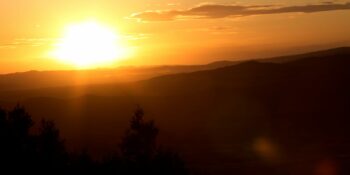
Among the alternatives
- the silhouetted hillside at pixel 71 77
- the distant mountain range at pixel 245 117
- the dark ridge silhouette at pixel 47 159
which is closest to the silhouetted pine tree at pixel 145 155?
the dark ridge silhouette at pixel 47 159

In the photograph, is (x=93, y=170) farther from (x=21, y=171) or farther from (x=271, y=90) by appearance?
(x=271, y=90)

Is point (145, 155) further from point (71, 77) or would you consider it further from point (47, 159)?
point (71, 77)

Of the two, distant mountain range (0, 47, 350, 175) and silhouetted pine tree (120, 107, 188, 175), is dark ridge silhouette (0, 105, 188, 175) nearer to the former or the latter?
silhouetted pine tree (120, 107, 188, 175)

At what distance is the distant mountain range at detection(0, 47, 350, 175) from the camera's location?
4847cm

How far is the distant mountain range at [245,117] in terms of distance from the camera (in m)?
48.5

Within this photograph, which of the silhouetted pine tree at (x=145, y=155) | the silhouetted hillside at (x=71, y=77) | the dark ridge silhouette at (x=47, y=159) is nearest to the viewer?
the dark ridge silhouette at (x=47, y=159)

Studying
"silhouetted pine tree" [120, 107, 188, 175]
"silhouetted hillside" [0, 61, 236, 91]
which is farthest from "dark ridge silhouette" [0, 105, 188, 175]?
"silhouetted hillside" [0, 61, 236, 91]

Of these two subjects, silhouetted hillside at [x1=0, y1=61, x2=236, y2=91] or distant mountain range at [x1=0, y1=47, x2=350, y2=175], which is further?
silhouetted hillside at [x1=0, y1=61, x2=236, y2=91]

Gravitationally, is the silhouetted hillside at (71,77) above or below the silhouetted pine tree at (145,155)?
above

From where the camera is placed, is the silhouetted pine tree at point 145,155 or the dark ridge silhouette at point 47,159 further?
the silhouetted pine tree at point 145,155

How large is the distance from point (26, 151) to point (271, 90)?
72.4 meters

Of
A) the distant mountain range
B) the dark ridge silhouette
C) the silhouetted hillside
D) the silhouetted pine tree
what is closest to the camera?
the dark ridge silhouette

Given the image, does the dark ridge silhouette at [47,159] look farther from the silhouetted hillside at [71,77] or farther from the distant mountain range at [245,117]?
the silhouetted hillside at [71,77]

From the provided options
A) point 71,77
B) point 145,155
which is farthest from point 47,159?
point 71,77
